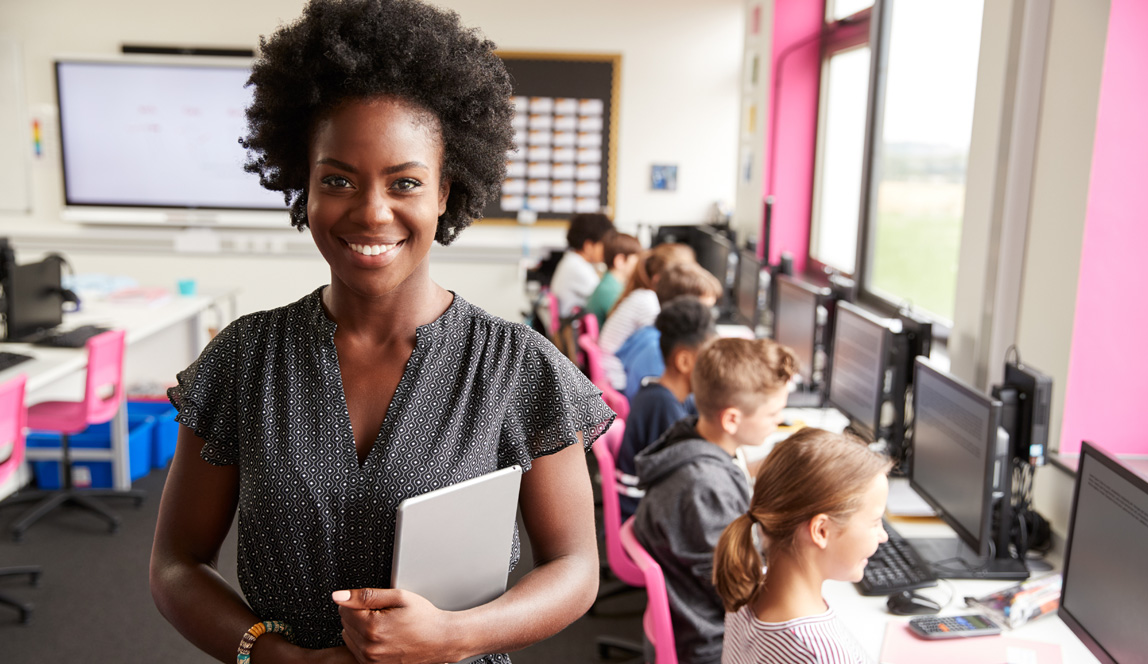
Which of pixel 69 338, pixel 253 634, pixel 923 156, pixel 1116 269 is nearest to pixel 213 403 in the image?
pixel 253 634

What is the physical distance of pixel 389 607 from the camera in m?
0.89

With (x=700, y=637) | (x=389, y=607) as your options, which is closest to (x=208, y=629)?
(x=389, y=607)

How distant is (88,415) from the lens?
3.74 metres

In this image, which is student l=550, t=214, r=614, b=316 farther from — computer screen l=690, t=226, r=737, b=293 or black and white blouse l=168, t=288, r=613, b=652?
black and white blouse l=168, t=288, r=613, b=652

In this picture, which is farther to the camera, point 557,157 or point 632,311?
point 557,157

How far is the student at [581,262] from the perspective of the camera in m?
5.23

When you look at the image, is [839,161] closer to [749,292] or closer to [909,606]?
[749,292]

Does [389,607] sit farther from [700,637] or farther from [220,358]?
[700,637]

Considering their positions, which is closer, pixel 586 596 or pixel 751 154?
pixel 586 596

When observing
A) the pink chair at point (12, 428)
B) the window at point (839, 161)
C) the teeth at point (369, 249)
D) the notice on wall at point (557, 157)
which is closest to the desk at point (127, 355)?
the pink chair at point (12, 428)

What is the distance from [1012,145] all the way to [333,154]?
2.04 meters

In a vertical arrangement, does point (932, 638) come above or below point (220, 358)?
below

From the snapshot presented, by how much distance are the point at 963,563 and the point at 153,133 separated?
244 inches

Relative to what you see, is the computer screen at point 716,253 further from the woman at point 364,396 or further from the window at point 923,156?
the woman at point 364,396
